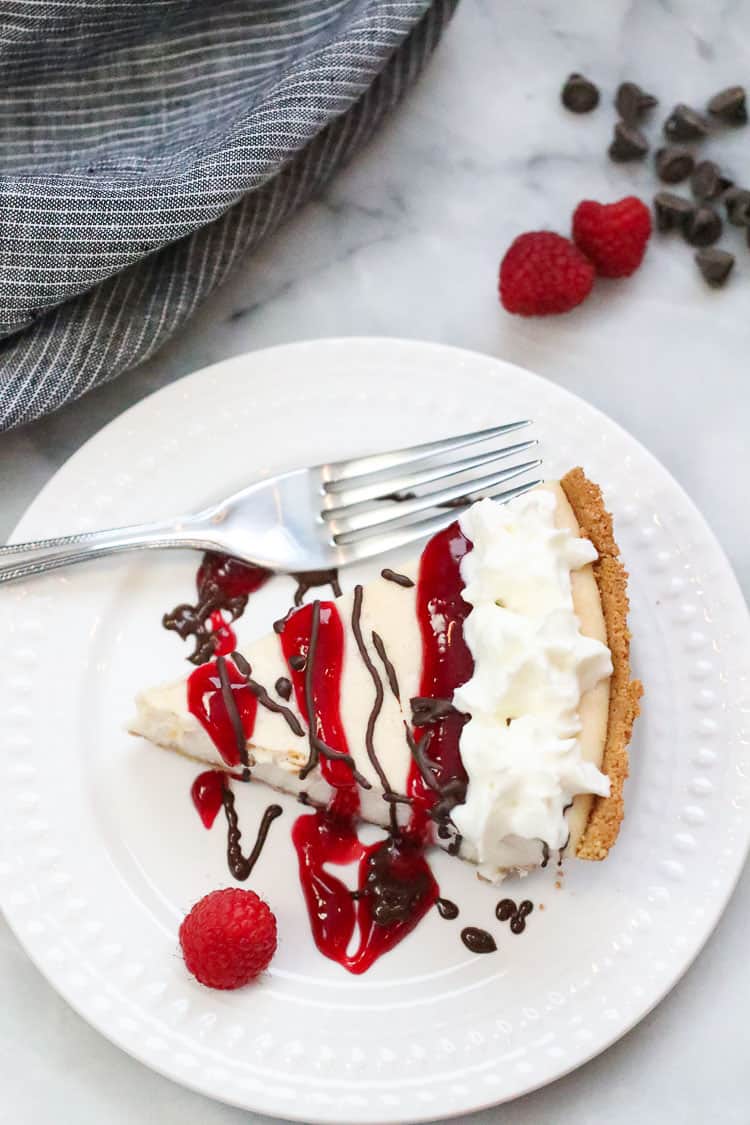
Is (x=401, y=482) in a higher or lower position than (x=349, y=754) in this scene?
higher

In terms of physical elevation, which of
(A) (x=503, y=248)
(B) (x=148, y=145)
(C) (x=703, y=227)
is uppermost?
(B) (x=148, y=145)

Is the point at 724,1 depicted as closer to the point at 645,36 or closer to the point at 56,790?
the point at 645,36

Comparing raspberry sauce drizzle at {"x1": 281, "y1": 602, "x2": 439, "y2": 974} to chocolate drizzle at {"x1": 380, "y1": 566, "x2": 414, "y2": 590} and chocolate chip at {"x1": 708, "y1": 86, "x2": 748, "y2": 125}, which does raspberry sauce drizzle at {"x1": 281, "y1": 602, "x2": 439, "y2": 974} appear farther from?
chocolate chip at {"x1": 708, "y1": 86, "x2": 748, "y2": 125}

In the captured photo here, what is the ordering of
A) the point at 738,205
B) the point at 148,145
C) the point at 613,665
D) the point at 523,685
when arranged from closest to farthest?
the point at 523,685 → the point at 613,665 → the point at 148,145 → the point at 738,205

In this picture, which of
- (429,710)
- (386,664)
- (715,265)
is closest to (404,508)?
(386,664)

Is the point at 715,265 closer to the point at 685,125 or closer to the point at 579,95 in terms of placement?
the point at 685,125

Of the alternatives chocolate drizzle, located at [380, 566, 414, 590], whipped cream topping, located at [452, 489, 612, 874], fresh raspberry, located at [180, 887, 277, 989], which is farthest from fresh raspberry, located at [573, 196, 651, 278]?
fresh raspberry, located at [180, 887, 277, 989]

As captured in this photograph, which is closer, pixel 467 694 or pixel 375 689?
pixel 467 694
